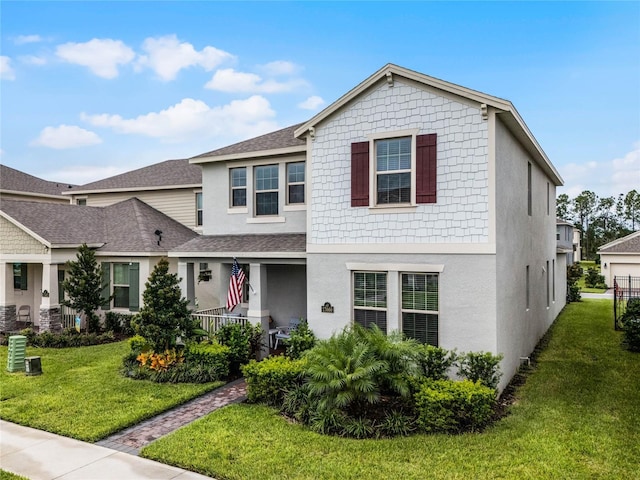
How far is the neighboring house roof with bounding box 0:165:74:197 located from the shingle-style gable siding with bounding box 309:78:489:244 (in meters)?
22.0

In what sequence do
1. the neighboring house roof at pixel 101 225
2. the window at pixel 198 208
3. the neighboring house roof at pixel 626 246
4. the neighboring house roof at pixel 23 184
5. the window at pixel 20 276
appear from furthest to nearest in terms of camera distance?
the neighboring house roof at pixel 626 246 → the neighboring house roof at pixel 23 184 → the window at pixel 198 208 → the window at pixel 20 276 → the neighboring house roof at pixel 101 225

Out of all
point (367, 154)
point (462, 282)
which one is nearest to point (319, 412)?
point (462, 282)

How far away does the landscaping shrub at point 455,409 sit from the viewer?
7660 mm

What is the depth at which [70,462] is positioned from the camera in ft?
22.5

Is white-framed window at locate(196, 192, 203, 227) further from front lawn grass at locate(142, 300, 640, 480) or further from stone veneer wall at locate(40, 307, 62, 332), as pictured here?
front lawn grass at locate(142, 300, 640, 480)

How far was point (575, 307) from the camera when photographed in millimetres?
24406

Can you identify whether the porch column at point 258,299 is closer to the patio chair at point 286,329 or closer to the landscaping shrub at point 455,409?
the patio chair at point 286,329

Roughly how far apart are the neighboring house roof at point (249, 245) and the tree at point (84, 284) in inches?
164

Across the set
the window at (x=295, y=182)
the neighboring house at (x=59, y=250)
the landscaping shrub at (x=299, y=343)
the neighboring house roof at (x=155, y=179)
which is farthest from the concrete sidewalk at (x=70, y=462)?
the neighboring house roof at (x=155, y=179)

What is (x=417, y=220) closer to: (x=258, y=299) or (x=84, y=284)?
(x=258, y=299)

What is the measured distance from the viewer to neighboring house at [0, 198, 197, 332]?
16328 millimetres

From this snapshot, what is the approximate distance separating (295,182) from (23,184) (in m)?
21.1

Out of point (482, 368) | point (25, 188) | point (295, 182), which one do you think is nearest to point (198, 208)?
point (295, 182)

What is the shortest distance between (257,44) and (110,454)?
588 inches
